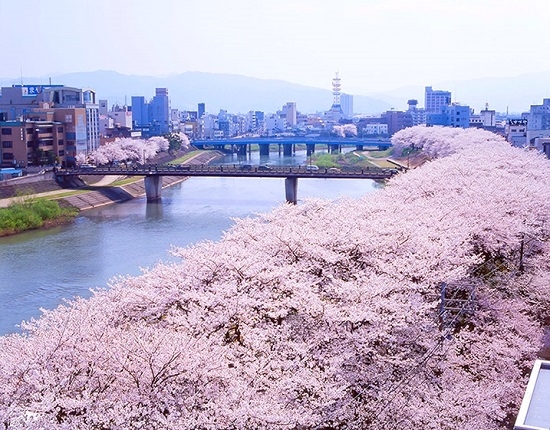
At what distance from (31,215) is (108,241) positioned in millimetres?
4280

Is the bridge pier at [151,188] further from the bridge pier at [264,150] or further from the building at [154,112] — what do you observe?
the building at [154,112]

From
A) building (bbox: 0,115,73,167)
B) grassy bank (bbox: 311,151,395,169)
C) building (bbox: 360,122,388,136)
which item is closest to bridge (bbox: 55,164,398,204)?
building (bbox: 0,115,73,167)

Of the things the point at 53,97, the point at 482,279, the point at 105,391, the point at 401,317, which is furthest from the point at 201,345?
the point at 53,97

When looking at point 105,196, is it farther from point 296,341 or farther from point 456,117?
point 456,117

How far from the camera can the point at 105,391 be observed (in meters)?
6.18

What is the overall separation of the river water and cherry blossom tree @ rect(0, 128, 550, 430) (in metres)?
5.96

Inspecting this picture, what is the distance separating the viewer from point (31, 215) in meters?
25.1

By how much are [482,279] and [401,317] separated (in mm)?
4203

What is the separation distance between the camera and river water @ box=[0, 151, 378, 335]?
→ 52.2 feet

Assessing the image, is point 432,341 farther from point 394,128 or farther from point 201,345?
point 394,128

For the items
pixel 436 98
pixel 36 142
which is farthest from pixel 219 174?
pixel 436 98

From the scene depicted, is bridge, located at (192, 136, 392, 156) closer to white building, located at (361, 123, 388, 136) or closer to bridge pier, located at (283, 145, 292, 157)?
bridge pier, located at (283, 145, 292, 157)

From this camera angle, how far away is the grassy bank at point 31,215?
2409cm

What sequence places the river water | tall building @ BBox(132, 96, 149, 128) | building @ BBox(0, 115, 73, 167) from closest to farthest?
the river water → building @ BBox(0, 115, 73, 167) → tall building @ BBox(132, 96, 149, 128)
